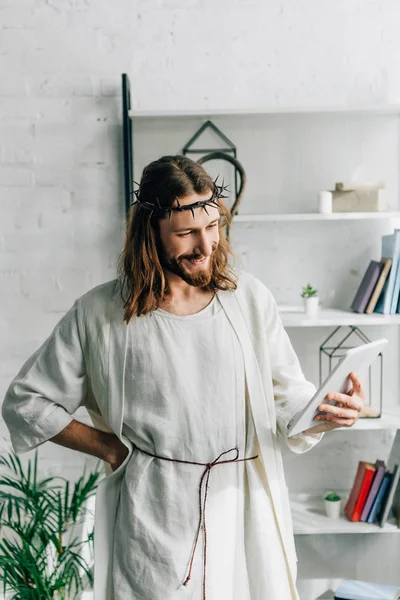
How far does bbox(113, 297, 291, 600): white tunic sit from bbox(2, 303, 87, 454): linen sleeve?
4.5 inches

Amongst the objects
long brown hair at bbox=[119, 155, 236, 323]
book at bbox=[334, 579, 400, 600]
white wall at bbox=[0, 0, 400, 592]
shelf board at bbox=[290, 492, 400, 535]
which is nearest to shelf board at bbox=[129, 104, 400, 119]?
white wall at bbox=[0, 0, 400, 592]

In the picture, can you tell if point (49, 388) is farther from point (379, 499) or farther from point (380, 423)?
point (379, 499)

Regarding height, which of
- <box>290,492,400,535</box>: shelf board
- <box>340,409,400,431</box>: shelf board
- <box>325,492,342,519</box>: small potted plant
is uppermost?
<box>340,409,400,431</box>: shelf board

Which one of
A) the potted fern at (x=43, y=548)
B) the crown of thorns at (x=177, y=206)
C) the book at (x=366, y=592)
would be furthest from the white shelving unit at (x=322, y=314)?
the crown of thorns at (x=177, y=206)

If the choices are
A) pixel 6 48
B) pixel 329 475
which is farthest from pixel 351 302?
pixel 6 48

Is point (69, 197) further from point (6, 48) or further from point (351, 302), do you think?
point (351, 302)

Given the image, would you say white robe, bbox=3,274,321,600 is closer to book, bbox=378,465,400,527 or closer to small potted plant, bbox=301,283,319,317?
small potted plant, bbox=301,283,319,317

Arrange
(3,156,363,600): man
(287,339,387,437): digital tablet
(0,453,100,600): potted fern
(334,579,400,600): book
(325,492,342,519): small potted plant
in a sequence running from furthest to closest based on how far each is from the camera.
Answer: (325,492,342,519): small potted plant
(334,579,400,600): book
(0,453,100,600): potted fern
(3,156,363,600): man
(287,339,387,437): digital tablet

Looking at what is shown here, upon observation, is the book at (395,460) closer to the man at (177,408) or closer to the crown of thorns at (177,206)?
the man at (177,408)

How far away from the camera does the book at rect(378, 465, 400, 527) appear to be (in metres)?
2.22

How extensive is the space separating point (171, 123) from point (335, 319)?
0.82 metres

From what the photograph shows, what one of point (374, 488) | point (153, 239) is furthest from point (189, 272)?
point (374, 488)

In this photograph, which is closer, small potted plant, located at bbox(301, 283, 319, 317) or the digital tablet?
the digital tablet

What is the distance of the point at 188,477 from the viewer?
1321 millimetres
